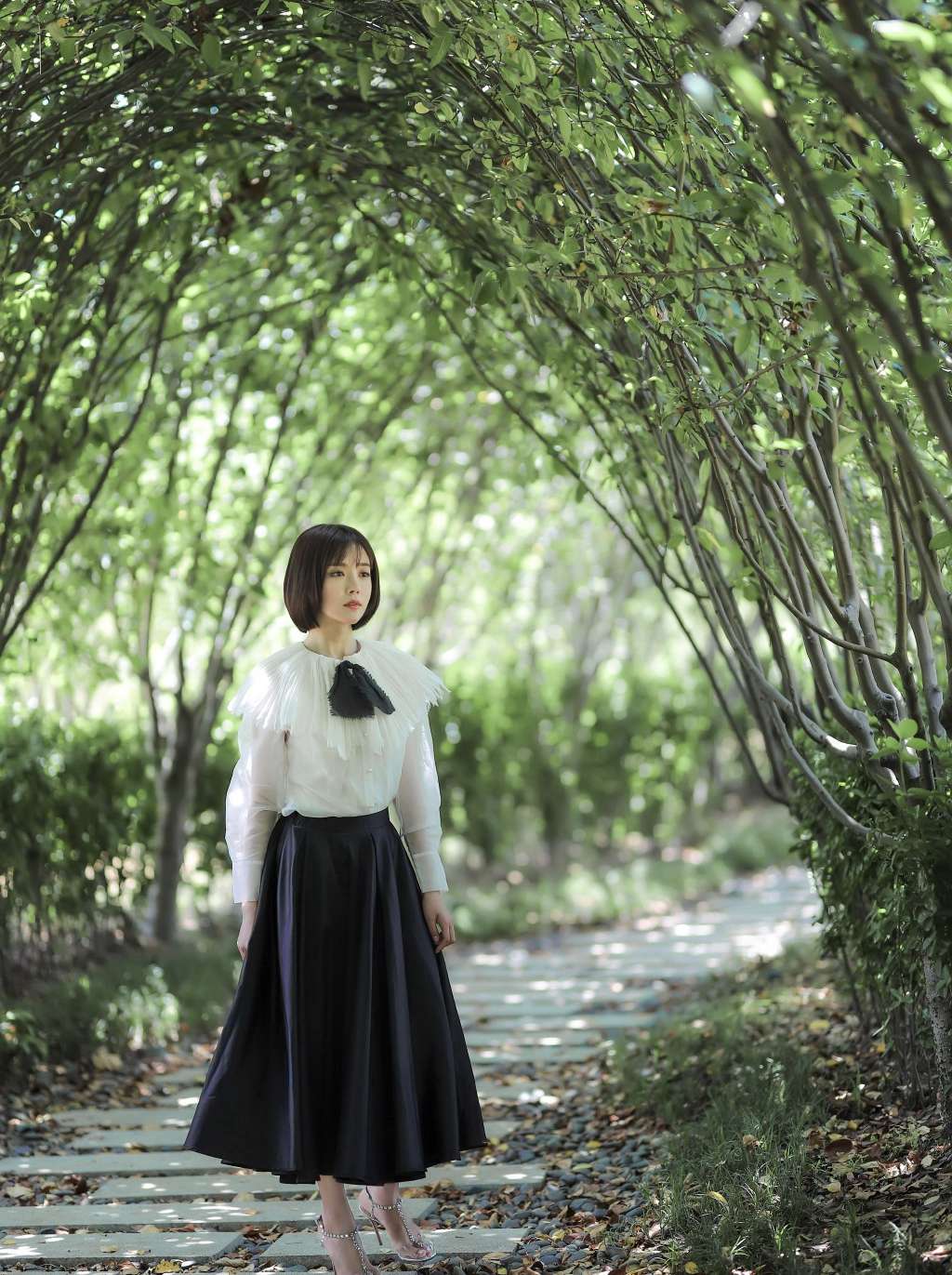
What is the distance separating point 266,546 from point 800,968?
137 inches

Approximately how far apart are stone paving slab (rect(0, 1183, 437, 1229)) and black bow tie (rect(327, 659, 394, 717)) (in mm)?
1423

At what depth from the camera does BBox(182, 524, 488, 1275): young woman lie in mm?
3078

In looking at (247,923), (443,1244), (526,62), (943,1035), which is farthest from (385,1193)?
(526,62)

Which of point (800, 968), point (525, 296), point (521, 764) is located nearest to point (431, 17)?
point (525, 296)

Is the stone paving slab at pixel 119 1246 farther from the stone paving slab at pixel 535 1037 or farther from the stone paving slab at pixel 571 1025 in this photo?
the stone paving slab at pixel 571 1025

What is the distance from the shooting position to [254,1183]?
13.2 feet

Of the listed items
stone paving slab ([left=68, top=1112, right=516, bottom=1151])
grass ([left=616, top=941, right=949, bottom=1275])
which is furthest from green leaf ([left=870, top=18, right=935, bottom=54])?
stone paving slab ([left=68, top=1112, right=516, bottom=1151])

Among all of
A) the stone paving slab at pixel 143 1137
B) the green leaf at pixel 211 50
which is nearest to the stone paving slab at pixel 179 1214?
the stone paving slab at pixel 143 1137

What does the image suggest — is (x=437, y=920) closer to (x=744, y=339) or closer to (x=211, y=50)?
(x=744, y=339)

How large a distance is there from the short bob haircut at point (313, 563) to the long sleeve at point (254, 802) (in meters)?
0.29

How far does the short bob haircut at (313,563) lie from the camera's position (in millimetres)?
3277

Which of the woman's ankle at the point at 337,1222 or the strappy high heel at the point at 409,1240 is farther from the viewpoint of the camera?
the strappy high heel at the point at 409,1240

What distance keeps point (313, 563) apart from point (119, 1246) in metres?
1.76

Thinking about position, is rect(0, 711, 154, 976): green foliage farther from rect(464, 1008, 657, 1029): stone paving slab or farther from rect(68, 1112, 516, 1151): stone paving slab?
rect(464, 1008, 657, 1029): stone paving slab
